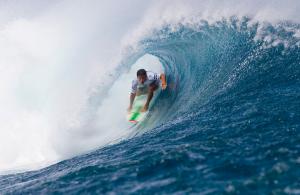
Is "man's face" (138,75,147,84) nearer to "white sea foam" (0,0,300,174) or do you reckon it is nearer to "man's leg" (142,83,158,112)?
"man's leg" (142,83,158,112)

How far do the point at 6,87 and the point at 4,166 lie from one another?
513cm

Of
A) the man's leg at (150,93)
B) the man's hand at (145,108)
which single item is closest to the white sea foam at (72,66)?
the man's hand at (145,108)

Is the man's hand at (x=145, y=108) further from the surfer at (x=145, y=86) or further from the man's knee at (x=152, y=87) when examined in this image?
the man's knee at (x=152, y=87)

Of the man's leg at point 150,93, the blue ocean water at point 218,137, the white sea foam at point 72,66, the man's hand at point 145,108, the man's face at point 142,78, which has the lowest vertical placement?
the blue ocean water at point 218,137

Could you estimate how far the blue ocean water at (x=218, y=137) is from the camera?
484 centimetres

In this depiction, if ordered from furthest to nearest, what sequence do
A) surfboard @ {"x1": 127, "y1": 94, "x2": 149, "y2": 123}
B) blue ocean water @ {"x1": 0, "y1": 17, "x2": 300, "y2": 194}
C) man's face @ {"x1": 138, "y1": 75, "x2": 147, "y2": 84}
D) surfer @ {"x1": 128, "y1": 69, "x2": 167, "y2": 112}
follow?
surfboard @ {"x1": 127, "y1": 94, "x2": 149, "y2": 123}
surfer @ {"x1": 128, "y1": 69, "x2": 167, "y2": 112}
man's face @ {"x1": 138, "y1": 75, "x2": 147, "y2": 84}
blue ocean water @ {"x1": 0, "y1": 17, "x2": 300, "y2": 194}

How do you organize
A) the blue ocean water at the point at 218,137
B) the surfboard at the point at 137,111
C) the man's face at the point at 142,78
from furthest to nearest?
1. the surfboard at the point at 137,111
2. the man's face at the point at 142,78
3. the blue ocean water at the point at 218,137

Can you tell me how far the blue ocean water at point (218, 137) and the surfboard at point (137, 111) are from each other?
28 centimetres

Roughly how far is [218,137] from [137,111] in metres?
5.07

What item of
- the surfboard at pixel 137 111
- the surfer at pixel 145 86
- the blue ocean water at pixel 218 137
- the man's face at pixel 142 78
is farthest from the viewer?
the surfboard at pixel 137 111

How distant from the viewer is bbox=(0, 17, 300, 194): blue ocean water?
4.84 m

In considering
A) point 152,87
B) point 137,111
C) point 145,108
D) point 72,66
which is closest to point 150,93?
point 152,87

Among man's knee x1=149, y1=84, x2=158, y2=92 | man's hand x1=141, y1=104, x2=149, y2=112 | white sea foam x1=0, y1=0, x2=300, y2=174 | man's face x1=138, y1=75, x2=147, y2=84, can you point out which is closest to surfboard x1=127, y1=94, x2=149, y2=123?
man's hand x1=141, y1=104, x2=149, y2=112

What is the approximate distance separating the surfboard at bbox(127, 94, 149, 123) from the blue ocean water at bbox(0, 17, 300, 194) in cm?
28
